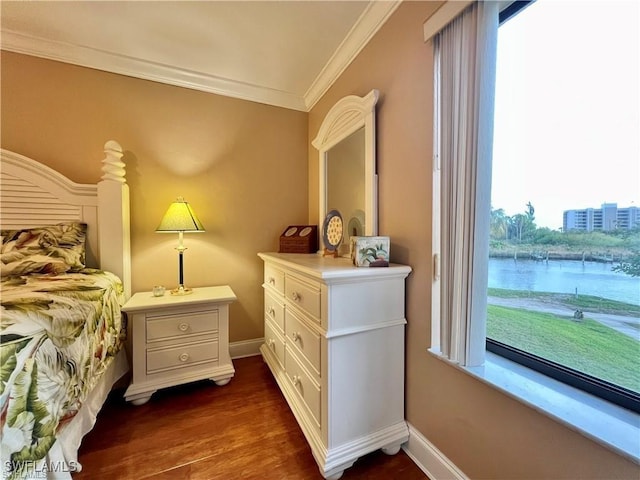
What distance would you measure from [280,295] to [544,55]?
165cm

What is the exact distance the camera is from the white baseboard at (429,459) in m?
1.04

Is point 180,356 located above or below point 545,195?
below

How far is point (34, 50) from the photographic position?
1.72 metres

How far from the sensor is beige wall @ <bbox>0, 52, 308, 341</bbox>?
1.77 metres

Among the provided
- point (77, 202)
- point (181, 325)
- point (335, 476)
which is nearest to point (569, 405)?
point (335, 476)

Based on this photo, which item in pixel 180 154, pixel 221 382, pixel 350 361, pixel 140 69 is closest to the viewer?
pixel 350 361

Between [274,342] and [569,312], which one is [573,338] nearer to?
[569,312]

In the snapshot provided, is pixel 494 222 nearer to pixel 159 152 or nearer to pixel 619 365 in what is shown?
pixel 619 365

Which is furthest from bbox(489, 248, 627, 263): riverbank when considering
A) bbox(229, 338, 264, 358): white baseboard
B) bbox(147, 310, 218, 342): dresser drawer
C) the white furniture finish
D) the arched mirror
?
bbox(229, 338, 264, 358): white baseboard

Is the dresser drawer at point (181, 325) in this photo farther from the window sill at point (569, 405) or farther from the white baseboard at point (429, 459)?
the window sill at point (569, 405)

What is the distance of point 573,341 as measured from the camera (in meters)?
0.82

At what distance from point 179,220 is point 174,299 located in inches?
21.7

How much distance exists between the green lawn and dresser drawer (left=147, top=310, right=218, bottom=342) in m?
1.67

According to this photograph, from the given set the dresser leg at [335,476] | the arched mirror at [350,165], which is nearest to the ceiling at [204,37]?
the arched mirror at [350,165]
